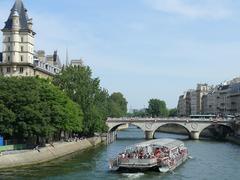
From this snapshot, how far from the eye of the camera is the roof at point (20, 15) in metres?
95.2

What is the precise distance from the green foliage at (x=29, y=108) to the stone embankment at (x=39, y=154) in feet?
7.22

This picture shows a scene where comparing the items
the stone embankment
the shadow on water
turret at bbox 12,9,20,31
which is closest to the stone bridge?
turret at bbox 12,9,20,31

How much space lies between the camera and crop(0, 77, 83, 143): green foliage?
62594 mm

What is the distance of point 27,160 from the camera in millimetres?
57188

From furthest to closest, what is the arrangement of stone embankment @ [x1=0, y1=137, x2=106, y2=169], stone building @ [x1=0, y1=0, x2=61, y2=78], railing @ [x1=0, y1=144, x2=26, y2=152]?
1. stone building @ [x1=0, y1=0, x2=61, y2=78]
2. railing @ [x1=0, y1=144, x2=26, y2=152]
3. stone embankment @ [x1=0, y1=137, x2=106, y2=169]

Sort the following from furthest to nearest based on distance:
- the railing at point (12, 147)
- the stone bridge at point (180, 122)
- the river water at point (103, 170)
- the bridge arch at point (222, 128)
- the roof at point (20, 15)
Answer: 1. the bridge arch at point (222, 128)
2. the stone bridge at point (180, 122)
3. the roof at point (20, 15)
4. the railing at point (12, 147)
5. the river water at point (103, 170)

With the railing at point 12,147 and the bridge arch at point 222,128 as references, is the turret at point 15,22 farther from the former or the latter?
the bridge arch at point 222,128

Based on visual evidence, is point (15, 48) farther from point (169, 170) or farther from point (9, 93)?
point (169, 170)

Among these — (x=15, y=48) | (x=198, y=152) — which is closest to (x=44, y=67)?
(x=15, y=48)

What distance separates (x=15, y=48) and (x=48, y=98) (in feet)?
90.7

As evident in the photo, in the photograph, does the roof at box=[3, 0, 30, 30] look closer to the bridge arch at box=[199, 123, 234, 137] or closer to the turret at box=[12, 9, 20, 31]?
the turret at box=[12, 9, 20, 31]

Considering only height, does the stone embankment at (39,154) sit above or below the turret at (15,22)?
below

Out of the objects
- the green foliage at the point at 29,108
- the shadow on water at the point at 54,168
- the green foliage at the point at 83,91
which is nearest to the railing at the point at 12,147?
the green foliage at the point at 29,108

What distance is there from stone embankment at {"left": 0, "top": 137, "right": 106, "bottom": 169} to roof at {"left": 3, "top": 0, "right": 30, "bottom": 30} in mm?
22857
